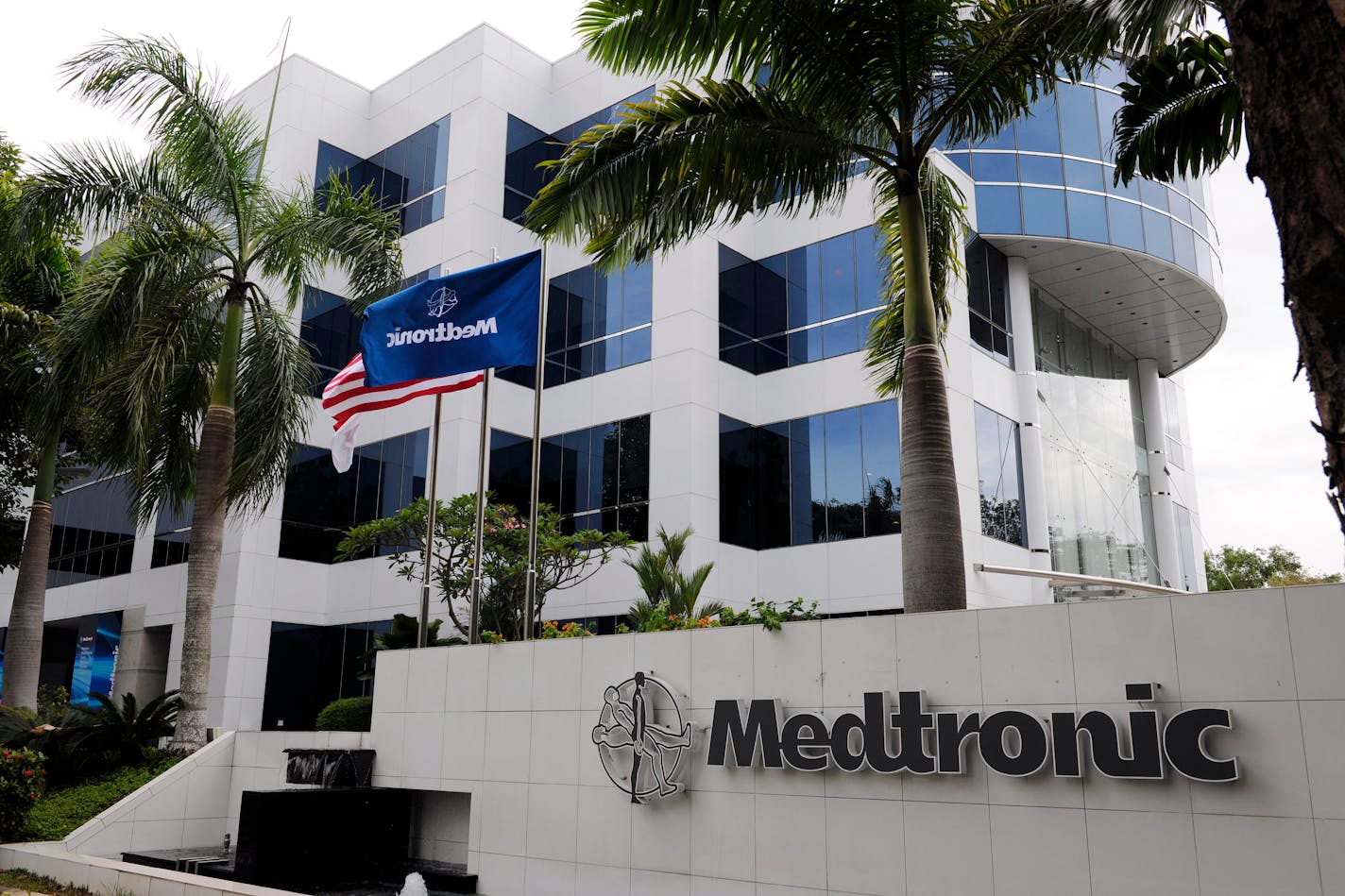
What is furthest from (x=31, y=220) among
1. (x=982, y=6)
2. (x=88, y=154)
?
(x=982, y=6)

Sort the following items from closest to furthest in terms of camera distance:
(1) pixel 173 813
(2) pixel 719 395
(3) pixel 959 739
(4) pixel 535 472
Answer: (3) pixel 959 739
(4) pixel 535 472
(1) pixel 173 813
(2) pixel 719 395

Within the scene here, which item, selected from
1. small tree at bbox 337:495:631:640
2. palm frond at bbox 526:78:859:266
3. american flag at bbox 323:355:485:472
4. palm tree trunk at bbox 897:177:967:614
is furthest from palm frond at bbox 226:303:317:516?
palm tree trunk at bbox 897:177:967:614

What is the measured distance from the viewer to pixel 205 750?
1630cm

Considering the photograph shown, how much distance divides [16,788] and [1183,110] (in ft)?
52.7

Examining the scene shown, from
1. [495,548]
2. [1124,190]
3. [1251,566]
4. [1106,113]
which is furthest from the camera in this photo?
[1251,566]

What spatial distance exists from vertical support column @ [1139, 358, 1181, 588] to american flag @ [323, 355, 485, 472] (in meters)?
20.7

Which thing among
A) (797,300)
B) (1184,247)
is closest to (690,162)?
(797,300)

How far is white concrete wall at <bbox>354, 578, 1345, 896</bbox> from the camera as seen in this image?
7.56 meters

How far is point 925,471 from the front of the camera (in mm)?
10039

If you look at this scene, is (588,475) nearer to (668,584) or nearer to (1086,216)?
(668,584)

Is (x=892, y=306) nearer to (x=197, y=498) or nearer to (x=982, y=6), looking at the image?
(x=982, y=6)

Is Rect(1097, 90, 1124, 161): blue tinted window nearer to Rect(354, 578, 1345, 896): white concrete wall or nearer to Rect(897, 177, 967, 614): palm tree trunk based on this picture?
Rect(897, 177, 967, 614): palm tree trunk

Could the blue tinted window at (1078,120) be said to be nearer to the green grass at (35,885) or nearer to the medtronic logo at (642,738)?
the medtronic logo at (642,738)

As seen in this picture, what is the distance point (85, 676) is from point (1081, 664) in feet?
98.1
